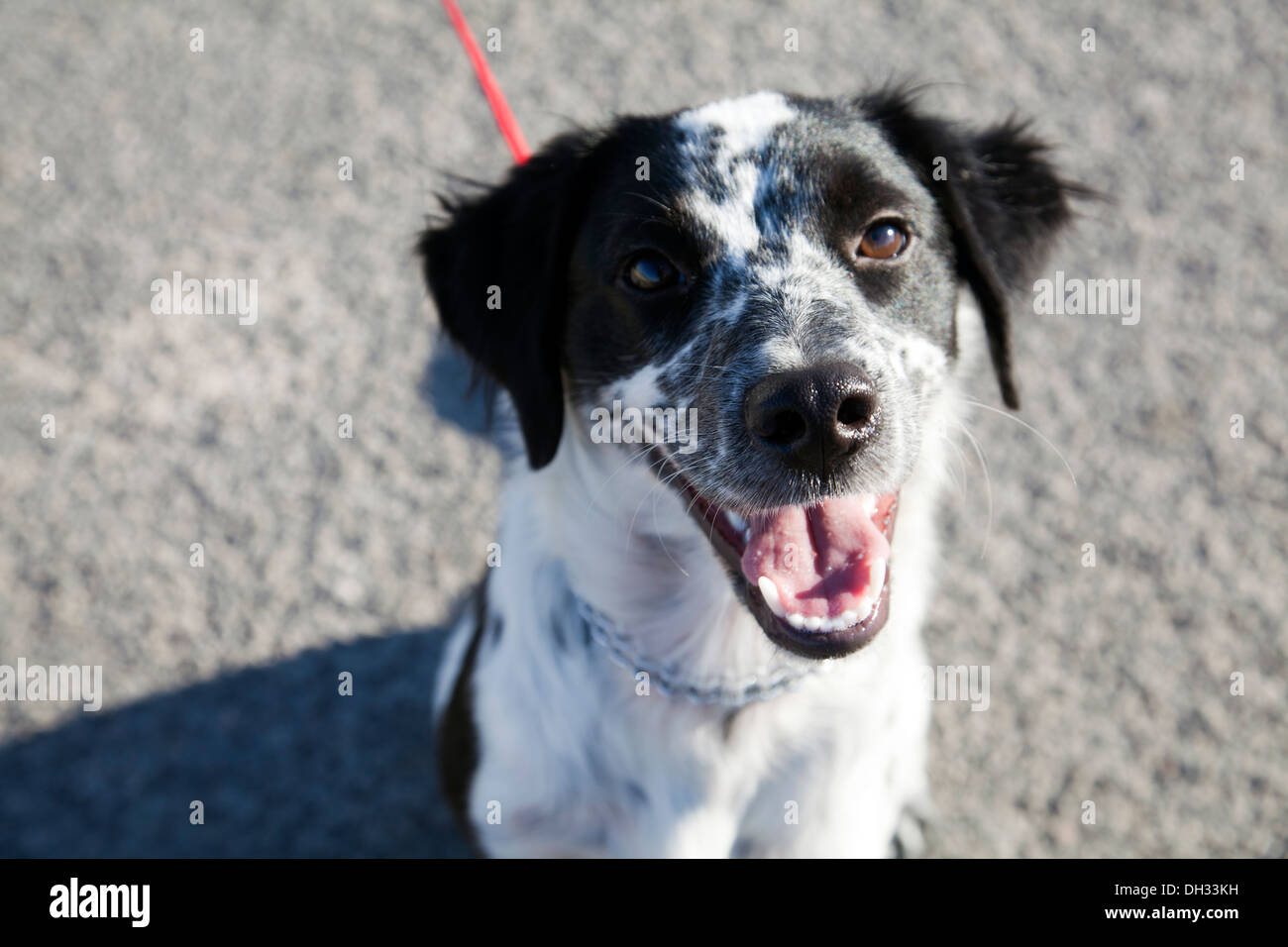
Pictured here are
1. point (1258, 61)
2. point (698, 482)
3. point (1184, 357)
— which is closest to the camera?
point (698, 482)

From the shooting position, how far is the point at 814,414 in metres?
1.96

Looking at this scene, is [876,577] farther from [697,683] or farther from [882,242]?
[882,242]

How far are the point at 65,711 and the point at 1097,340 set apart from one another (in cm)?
406

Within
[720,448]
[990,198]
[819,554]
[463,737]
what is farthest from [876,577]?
[463,737]

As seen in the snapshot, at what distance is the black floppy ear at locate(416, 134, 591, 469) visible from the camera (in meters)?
2.37

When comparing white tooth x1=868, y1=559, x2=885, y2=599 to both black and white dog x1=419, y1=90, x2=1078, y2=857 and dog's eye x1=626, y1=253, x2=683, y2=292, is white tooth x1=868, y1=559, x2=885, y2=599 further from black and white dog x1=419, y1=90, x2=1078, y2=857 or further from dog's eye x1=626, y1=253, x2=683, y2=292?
dog's eye x1=626, y1=253, x2=683, y2=292

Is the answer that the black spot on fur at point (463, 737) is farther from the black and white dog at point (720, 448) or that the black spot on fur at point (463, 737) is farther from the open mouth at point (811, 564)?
the open mouth at point (811, 564)

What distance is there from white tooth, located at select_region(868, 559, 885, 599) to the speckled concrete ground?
148 cm

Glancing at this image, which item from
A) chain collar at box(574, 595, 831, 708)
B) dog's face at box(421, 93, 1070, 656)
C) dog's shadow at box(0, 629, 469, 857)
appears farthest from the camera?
dog's shadow at box(0, 629, 469, 857)

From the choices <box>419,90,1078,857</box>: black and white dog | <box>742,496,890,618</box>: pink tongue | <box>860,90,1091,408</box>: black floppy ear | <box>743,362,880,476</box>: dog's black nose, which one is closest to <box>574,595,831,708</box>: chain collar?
<box>419,90,1078,857</box>: black and white dog
